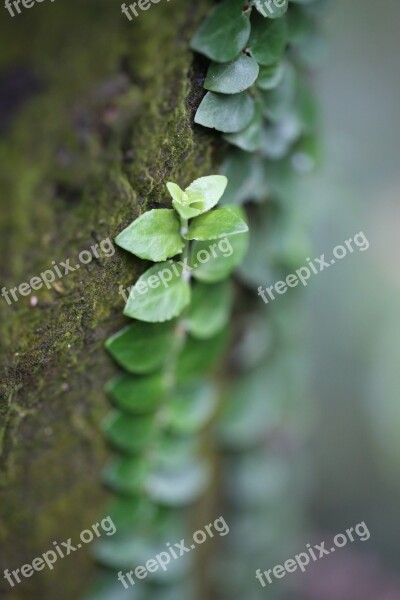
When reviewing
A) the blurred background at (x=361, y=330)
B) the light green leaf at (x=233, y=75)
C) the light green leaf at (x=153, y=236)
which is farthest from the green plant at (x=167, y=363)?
the blurred background at (x=361, y=330)

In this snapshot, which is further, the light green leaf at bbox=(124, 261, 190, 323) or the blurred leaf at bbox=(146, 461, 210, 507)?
the blurred leaf at bbox=(146, 461, 210, 507)

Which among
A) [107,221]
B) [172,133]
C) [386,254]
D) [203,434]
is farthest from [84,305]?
[386,254]

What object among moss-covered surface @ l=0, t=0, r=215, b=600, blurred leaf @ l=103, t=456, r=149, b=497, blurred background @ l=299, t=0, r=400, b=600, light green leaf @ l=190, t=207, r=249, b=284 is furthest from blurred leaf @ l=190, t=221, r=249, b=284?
blurred background @ l=299, t=0, r=400, b=600

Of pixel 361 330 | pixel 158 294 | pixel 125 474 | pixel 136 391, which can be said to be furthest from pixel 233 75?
pixel 361 330

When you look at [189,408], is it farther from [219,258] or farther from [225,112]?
[225,112]

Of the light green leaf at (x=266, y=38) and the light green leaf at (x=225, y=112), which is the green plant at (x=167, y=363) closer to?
the light green leaf at (x=225, y=112)

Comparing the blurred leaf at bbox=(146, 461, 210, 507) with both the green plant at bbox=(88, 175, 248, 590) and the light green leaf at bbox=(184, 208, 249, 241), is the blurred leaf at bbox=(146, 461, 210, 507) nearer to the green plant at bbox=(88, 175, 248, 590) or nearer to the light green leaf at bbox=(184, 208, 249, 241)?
the green plant at bbox=(88, 175, 248, 590)
